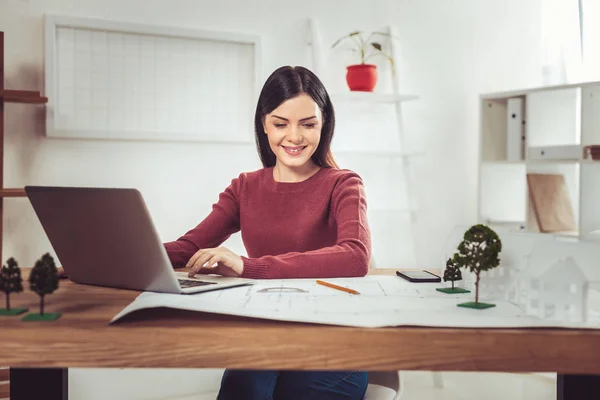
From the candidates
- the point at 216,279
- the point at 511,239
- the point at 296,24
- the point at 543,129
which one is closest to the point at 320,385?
the point at 216,279

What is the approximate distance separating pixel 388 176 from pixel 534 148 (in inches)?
28.0

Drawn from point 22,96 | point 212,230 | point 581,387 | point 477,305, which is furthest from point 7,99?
point 581,387

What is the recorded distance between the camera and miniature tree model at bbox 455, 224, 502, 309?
80 cm

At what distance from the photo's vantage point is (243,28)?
2.86 meters

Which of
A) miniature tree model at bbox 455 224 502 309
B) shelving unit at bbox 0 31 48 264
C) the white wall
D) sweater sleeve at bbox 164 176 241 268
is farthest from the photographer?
the white wall

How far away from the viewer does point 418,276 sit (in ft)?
3.52

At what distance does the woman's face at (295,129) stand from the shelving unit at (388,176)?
4.60ft

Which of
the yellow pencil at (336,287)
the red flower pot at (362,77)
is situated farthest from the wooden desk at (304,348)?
the red flower pot at (362,77)

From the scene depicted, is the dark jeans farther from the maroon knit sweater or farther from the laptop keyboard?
the maroon knit sweater

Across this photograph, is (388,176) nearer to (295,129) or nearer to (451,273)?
(295,129)

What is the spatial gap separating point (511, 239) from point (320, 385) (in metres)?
0.48

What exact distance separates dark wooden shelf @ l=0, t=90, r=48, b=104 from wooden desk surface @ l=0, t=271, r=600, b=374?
1751 millimetres

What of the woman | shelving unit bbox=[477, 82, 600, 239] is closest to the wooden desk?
the woman

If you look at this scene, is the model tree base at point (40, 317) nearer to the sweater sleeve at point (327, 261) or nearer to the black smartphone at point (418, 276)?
the sweater sleeve at point (327, 261)
